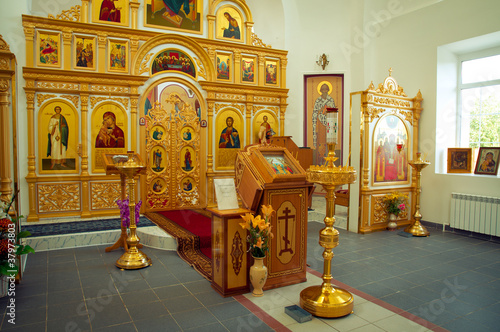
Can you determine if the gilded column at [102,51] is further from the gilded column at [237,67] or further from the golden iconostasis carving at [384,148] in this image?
the golden iconostasis carving at [384,148]

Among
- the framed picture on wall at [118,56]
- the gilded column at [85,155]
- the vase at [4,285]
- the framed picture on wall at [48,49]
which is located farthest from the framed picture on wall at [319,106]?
the vase at [4,285]

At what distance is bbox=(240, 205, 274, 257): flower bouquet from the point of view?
12.3 feet

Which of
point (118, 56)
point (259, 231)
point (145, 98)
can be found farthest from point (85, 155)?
point (259, 231)

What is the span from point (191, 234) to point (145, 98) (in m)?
3.58

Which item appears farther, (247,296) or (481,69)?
(481,69)

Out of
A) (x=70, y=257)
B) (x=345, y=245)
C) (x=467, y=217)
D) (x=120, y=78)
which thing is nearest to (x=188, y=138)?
(x=120, y=78)

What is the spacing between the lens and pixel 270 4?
9562 millimetres

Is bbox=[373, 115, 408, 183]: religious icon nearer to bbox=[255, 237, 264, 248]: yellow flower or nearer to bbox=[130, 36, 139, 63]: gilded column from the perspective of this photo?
bbox=[255, 237, 264, 248]: yellow flower

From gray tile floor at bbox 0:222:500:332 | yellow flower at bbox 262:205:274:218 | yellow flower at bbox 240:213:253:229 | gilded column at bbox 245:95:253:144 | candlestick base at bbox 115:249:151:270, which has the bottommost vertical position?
gray tile floor at bbox 0:222:500:332

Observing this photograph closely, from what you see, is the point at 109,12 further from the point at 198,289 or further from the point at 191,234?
the point at 198,289

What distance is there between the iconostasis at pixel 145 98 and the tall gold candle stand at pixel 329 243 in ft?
18.1

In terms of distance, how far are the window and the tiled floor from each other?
8.93ft

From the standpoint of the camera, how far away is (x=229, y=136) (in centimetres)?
898

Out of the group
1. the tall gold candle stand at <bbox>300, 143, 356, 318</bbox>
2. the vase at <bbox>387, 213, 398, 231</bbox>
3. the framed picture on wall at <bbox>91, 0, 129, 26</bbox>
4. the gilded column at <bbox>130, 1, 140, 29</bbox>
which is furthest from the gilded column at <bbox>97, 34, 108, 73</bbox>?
the vase at <bbox>387, 213, 398, 231</bbox>
